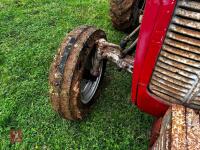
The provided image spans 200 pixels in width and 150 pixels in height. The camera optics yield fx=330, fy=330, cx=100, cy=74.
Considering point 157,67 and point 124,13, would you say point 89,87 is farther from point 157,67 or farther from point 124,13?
point 157,67

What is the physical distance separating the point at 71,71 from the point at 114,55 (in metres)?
0.42

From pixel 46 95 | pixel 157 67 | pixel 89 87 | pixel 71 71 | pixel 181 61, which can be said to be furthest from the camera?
pixel 46 95

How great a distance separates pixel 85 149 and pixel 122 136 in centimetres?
34

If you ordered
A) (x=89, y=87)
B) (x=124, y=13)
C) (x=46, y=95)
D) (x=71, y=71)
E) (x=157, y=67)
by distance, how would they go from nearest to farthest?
(x=157, y=67) < (x=71, y=71) < (x=89, y=87) < (x=46, y=95) < (x=124, y=13)

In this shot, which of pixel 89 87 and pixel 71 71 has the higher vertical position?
pixel 71 71

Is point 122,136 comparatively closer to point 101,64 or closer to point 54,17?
point 101,64

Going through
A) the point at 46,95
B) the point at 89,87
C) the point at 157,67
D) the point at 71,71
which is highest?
the point at 157,67

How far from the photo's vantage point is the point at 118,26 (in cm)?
388

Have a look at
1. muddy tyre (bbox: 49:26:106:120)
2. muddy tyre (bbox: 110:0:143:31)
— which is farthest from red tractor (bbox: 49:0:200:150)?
muddy tyre (bbox: 110:0:143:31)

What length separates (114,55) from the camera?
271cm

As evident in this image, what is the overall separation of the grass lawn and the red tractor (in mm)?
232

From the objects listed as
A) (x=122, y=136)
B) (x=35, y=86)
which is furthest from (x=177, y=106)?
(x=35, y=86)

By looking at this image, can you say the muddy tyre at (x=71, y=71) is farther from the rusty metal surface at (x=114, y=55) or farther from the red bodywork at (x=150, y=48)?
the red bodywork at (x=150, y=48)

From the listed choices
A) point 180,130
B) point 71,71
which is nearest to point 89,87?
point 71,71
